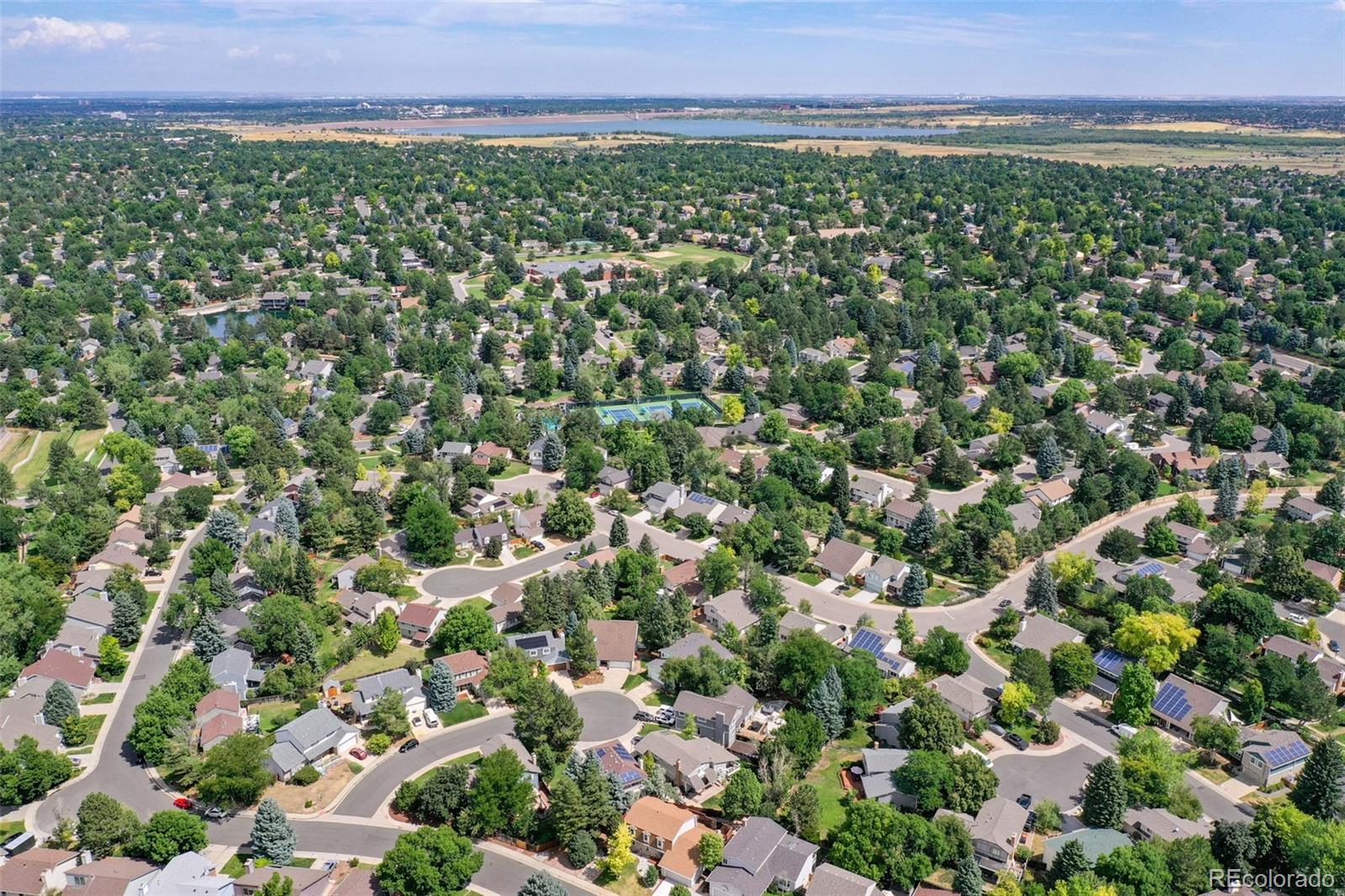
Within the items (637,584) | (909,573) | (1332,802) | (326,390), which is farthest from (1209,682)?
(326,390)

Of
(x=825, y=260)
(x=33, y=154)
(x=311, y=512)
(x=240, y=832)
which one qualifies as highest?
(x=33, y=154)

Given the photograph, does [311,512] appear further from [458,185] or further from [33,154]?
[33,154]

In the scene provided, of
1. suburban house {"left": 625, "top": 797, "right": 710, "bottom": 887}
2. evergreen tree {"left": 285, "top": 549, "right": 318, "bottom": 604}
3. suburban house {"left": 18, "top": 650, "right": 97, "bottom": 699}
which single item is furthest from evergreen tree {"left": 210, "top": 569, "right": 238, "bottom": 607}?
suburban house {"left": 625, "top": 797, "right": 710, "bottom": 887}

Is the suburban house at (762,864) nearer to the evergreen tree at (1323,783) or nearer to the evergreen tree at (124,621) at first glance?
the evergreen tree at (1323,783)

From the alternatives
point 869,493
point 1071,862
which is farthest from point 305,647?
point 869,493

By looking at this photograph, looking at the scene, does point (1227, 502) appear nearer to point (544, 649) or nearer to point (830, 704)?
point (830, 704)
